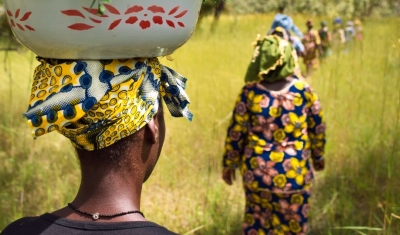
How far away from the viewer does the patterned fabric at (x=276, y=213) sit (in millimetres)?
3094

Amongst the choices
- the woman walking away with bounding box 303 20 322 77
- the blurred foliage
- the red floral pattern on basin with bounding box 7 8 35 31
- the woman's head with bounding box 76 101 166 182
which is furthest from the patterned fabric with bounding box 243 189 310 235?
the woman walking away with bounding box 303 20 322 77

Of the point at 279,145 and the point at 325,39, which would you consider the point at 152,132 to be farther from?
the point at 325,39

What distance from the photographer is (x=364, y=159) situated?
13.6 ft

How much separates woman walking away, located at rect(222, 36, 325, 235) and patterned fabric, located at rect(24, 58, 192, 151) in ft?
5.99

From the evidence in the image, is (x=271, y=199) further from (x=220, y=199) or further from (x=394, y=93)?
(x=394, y=93)

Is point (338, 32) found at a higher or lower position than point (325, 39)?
higher

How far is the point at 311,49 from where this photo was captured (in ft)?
27.7

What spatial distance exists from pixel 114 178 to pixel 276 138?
1.90 meters

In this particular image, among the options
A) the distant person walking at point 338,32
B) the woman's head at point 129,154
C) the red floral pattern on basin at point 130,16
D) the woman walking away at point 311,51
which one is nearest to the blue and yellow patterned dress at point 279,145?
the woman's head at point 129,154

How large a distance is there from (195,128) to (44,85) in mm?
3908

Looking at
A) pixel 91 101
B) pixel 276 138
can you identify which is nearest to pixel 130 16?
pixel 91 101

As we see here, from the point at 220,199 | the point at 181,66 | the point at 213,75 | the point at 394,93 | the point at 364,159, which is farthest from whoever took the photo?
the point at 181,66

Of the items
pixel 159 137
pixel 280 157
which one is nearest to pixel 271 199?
pixel 280 157

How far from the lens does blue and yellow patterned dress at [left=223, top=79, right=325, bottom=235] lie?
9.93ft
